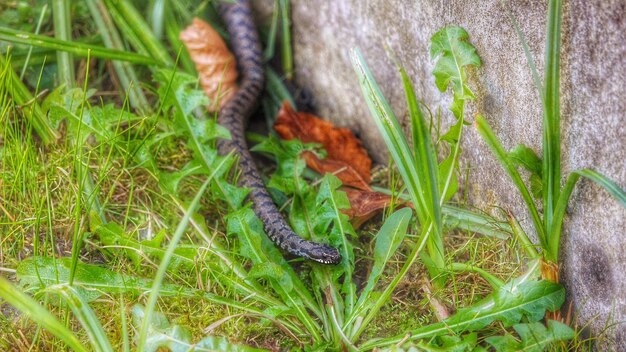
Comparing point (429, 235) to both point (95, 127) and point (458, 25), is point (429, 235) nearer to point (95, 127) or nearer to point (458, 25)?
point (458, 25)

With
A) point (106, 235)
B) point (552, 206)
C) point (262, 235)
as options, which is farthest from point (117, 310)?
point (552, 206)

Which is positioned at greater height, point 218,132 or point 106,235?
point 218,132

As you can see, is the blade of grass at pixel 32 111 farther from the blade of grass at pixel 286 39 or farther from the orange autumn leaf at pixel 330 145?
the blade of grass at pixel 286 39

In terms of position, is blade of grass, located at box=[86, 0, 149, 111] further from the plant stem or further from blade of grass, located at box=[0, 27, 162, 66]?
the plant stem

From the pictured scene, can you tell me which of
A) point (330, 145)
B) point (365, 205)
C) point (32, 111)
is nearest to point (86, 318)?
point (32, 111)

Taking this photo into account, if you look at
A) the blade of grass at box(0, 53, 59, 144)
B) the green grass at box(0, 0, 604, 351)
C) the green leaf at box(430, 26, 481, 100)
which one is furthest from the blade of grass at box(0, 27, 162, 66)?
the green leaf at box(430, 26, 481, 100)

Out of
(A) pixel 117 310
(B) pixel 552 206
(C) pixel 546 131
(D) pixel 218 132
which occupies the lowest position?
(A) pixel 117 310

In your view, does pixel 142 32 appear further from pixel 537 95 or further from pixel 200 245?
pixel 537 95
